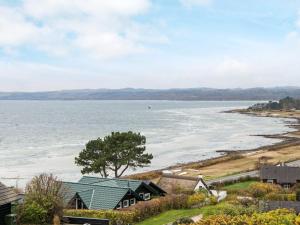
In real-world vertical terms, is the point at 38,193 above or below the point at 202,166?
above

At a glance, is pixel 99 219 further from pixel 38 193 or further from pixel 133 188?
pixel 133 188

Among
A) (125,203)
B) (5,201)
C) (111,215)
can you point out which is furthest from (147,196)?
(5,201)

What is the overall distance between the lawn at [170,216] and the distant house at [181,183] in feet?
26.1

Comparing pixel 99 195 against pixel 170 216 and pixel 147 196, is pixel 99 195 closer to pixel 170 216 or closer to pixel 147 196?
pixel 147 196

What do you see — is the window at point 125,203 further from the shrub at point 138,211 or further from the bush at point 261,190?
the bush at point 261,190

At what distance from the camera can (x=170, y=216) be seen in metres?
29.8

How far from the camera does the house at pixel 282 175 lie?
4716 cm

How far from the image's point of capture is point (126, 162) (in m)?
50.4

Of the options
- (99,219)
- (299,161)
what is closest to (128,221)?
(99,219)

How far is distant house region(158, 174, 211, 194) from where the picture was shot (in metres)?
40.0

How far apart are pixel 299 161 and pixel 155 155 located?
2321 centimetres

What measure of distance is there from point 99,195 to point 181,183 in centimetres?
1101

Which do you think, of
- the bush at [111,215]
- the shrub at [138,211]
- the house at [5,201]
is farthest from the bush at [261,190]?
the house at [5,201]

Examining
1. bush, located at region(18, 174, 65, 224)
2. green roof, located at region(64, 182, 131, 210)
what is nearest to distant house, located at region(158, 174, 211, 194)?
green roof, located at region(64, 182, 131, 210)
